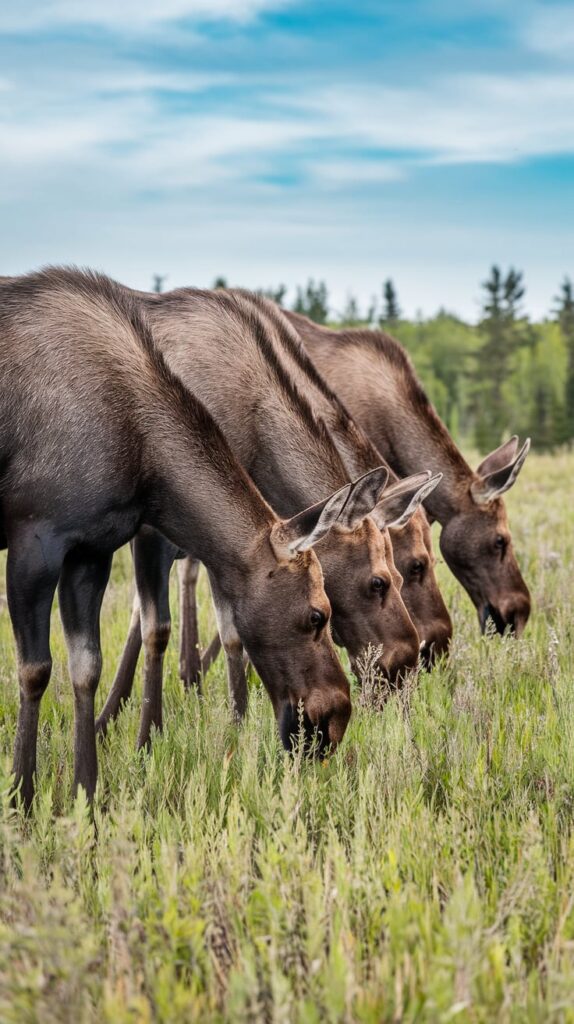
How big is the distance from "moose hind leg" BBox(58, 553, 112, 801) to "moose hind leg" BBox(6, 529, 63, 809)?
0.22 m

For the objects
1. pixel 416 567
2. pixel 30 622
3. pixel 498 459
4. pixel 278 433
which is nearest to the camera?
pixel 30 622

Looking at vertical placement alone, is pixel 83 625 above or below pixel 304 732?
above

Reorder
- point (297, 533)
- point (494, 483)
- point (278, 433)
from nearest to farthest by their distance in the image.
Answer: point (297, 533) → point (278, 433) → point (494, 483)

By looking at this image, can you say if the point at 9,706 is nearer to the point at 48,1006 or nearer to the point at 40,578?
the point at 40,578

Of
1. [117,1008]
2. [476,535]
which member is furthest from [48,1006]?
[476,535]

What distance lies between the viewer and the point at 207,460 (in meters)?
4.74

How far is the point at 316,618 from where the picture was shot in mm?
4695

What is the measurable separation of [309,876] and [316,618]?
1873 mm

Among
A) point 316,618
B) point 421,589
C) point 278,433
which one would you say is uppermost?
point 278,433

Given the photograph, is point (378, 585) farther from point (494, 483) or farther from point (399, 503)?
point (494, 483)

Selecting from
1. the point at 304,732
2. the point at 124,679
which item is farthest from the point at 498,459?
the point at 304,732

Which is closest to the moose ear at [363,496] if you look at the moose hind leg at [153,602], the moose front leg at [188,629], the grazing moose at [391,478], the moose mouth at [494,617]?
the grazing moose at [391,478]

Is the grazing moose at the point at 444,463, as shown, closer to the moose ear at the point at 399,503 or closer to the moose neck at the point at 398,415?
the moose neck at the point at 398,415

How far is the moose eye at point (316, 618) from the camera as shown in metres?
4.69
